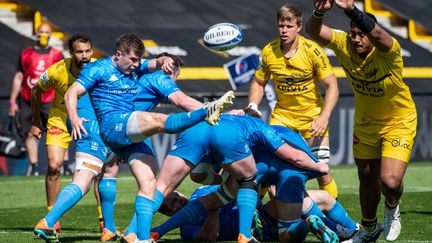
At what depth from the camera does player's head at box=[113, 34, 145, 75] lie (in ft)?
32.1

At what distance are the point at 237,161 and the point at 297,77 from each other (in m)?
2.66

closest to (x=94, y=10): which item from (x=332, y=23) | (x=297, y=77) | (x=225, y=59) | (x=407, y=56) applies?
(x=225, y=59)

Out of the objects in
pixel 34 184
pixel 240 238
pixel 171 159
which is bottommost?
pixel 34 184

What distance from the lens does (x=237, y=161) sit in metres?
9.33

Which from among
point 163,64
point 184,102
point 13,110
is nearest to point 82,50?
point 163,64

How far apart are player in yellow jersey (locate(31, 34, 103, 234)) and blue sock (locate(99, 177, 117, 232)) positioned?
814 millimetres

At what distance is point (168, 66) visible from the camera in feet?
32.5

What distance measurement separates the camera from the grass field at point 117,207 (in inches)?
429

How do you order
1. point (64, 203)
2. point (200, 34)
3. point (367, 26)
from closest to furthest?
point (367, 26) < point (64, 203) < point (200, 34)

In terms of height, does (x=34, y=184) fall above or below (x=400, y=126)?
below

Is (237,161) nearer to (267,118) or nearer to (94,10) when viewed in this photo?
(267,118)

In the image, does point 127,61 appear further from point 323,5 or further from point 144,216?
point 323,5

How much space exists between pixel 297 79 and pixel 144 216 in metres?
3.15

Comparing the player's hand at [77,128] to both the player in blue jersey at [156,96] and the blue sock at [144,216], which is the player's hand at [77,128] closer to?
the player in blue jersey at [156,96]
